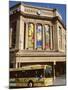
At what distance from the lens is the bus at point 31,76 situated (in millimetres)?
1895

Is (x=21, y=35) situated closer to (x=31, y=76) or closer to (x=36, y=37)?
(x=36, y=37)

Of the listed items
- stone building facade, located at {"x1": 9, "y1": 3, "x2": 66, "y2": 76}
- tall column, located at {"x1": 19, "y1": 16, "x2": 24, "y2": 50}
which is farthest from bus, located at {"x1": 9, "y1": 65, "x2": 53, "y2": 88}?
tall column, located at {"x1": 19, "y1": 16, "x2": 24, "y2": 50}

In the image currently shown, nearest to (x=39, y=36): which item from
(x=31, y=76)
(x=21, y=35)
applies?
(x=21, y=35)

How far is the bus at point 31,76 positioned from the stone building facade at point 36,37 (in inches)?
1.4

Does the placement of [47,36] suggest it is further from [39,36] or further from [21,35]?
[21,35]

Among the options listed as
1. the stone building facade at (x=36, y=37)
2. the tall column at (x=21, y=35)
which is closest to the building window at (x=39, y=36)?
the stone building facade at (x=36, y=37)

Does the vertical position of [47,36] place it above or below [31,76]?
above

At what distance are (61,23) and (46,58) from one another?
0.30 meters

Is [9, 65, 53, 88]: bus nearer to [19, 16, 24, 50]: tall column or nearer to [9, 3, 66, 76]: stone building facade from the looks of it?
[9, 3, 66, 76]: stone building facade

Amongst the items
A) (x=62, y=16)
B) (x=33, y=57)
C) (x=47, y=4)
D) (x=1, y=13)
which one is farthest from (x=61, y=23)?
(x=1, y=13)

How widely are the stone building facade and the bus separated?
0.12 feet

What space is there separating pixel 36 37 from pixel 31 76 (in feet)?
0.96

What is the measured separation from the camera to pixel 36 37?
1975 mm

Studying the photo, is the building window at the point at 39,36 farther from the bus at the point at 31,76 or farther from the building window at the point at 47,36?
the bus at the point at 31,76
